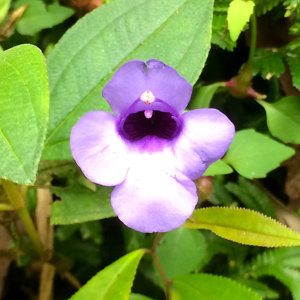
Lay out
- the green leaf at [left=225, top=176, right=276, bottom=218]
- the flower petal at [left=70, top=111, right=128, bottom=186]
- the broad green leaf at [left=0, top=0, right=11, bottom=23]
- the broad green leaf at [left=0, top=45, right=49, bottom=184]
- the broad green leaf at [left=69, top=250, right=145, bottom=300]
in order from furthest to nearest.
Answer: the green leaf at [left=225, top=176, right=276, bottom=218] < the broad green leaf at [left=0, top=0, right=11, bottom=23] < the broad green leaf at [left=69, top=250, right=145, bottom=300] < the flower petal at [left=70, top=111, right=128, bottom=186] < the broad green leaf at [left=0, top=45, right=49, bottom=184]

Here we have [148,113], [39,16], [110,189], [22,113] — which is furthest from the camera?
[39,16]

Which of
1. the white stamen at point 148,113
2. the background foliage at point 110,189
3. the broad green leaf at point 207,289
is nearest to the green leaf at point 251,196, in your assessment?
the background foliage at point 110,189

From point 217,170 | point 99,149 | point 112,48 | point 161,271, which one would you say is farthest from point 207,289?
point 112,48

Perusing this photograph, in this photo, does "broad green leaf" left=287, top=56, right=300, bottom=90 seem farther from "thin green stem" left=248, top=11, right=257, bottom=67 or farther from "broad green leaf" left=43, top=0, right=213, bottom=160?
"broad green leaf" left=43, top=0, right=213, bottom=160

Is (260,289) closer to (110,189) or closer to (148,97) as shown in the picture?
(110,189)

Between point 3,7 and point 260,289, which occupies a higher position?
point 3,7

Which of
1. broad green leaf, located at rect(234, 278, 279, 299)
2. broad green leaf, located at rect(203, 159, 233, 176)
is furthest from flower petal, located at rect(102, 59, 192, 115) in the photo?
broad green leaf, located at rect(234, 278, 279, 299)

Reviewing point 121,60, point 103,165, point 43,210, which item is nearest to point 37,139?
point 103,165
